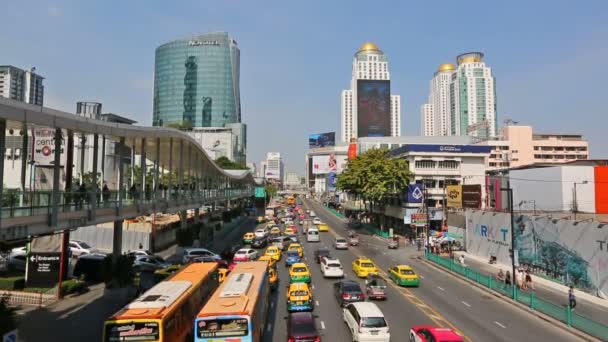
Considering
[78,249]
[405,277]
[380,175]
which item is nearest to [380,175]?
[380,175]

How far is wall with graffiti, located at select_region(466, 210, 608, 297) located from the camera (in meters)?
30.3

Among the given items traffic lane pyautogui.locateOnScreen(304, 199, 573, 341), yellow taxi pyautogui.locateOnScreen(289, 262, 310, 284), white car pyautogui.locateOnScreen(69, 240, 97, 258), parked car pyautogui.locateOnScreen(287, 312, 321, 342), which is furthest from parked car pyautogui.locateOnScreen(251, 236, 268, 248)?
parked car pyautogui.locateOnScreen(287, 312, 321, 342)

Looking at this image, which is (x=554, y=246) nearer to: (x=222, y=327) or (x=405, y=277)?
(x=405, y=277)

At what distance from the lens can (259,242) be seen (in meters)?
54.2

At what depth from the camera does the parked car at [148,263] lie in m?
38.4

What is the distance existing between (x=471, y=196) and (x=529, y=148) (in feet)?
330

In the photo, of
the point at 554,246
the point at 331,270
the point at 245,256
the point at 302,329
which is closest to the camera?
the point at 302,329

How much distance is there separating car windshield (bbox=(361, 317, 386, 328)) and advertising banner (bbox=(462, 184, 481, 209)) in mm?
41686

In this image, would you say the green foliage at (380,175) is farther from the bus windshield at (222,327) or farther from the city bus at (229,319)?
the bus windshield at (222,327)

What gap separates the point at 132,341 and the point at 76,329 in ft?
32.9

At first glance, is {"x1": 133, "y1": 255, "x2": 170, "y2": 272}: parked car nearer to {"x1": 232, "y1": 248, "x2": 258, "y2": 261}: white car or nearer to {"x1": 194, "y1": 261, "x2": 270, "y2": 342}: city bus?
{"x1": 232, "y1": 248, "x2": 258, "y2": 261}: white car

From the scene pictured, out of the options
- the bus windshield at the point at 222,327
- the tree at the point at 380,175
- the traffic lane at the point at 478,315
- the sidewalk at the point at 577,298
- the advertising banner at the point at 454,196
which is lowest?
the sidewalk at the point at 577,298

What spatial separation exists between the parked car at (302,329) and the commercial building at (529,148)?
136 metres

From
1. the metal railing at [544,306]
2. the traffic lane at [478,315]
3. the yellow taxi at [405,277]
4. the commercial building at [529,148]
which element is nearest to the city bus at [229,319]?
the traffic lane at [478,315]
